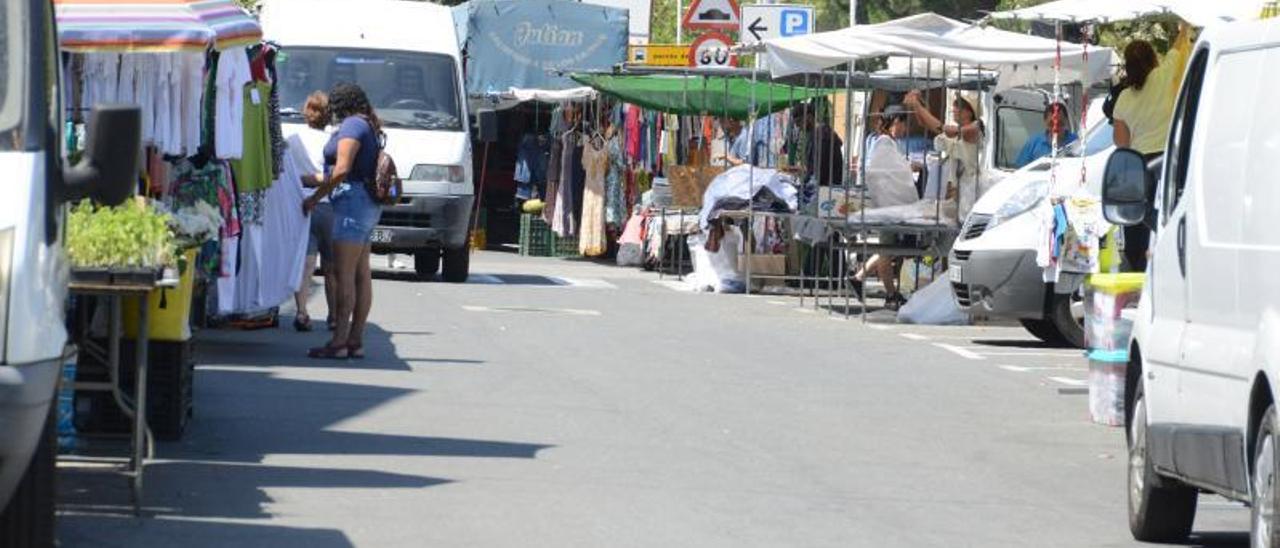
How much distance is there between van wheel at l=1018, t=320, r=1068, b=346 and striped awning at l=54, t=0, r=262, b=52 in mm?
9448

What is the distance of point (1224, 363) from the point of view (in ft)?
28.1

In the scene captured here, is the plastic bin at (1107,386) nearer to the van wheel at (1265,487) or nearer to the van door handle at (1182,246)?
the van door handle at (1182,246)

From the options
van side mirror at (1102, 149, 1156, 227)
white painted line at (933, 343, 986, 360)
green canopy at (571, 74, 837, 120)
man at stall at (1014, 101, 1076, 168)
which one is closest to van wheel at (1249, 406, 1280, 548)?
van side mirror at (1102, 149, 1156, 227)

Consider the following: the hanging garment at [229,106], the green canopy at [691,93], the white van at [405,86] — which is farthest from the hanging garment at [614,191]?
the hanging garment at [229,106]

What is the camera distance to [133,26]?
12.3 m

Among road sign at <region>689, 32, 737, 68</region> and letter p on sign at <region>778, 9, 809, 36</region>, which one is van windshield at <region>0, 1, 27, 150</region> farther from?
letter p on sign at <region>778, 9, 809, 36</region>

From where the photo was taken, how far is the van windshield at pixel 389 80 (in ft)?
84.0

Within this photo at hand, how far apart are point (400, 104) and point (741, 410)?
12.4 m

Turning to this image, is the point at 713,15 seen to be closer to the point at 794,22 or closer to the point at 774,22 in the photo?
the point at 794,22

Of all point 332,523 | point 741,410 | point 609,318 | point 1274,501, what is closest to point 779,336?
point 609,318

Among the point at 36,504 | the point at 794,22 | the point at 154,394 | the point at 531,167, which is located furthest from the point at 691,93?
the point at 36,504

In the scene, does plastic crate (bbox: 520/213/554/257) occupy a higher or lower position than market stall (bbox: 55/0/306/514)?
lower

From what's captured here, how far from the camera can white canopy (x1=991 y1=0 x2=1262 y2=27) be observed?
14.7 m

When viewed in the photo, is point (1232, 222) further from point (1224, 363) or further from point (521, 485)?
point (521, 485)
